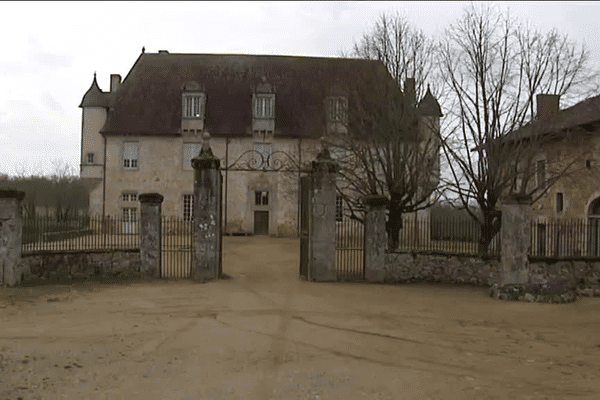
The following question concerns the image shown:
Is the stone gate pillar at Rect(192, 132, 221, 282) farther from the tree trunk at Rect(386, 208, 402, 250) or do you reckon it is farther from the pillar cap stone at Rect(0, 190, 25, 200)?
the tree trunk at Rect(386, 208, 402, 250)

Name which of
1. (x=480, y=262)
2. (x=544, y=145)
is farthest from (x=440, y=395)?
(x=544, y=145)

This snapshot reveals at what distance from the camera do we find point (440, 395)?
5633 mm

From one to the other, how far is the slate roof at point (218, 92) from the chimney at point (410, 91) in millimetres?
9813

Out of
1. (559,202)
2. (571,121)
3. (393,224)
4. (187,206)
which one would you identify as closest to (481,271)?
(393,224)

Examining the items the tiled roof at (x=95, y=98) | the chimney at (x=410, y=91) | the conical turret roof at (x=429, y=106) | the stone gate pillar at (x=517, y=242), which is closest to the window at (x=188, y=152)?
the tiled roof at (x=95, y=98)

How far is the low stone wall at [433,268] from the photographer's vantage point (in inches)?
562

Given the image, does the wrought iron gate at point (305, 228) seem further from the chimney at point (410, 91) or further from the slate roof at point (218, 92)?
the slate roof at point (218, 92)

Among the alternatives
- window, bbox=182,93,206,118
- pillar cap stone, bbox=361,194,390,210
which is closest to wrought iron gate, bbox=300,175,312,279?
pillar cap stone, bbox=361,194,390,210

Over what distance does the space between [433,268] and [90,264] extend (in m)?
10.0

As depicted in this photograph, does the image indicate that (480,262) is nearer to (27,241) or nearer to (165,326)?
(165,326)

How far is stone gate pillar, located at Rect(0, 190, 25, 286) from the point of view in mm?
12453

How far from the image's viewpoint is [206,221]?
13586 millimetres

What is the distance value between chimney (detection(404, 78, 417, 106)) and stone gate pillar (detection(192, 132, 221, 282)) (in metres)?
7.28

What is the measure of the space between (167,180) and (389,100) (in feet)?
52.3
